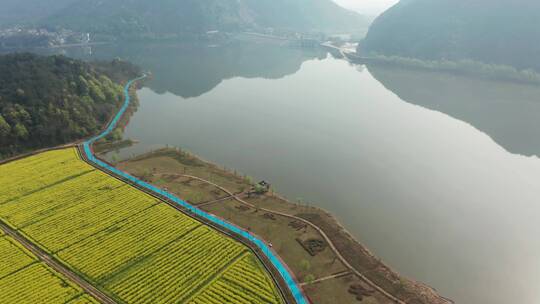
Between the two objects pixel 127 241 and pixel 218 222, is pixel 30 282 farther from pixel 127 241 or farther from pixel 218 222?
pixel 218 222

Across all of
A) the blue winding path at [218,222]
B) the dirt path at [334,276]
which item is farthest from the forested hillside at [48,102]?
the dirt path at [334,276]

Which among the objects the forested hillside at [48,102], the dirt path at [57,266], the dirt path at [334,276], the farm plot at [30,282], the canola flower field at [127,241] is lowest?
the farm plot at [30,282]

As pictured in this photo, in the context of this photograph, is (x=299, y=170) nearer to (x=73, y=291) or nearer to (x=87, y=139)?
(x=73, y=291)

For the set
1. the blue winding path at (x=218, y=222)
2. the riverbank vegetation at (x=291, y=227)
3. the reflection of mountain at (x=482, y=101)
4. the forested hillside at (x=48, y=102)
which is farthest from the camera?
the reflection of mountain at (x=482, y=101)

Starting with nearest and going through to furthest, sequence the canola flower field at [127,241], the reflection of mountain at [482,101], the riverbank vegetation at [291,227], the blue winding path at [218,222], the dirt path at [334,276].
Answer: the canola flower field at [127,241], the blue winding path at [218,222], the riverbank vegetation at [291,227], the dirt path at [334,276], the reflection of mountain at [482,101]

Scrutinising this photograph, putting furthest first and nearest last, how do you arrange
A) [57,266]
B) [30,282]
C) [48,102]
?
[48,102], [57,266], [30,282]

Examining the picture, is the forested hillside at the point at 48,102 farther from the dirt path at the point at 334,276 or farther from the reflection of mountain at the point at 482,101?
the reflection of mountain at the point at 482,101

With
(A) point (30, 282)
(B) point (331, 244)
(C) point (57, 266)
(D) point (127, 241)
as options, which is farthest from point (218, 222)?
(A) point (30, 282)
